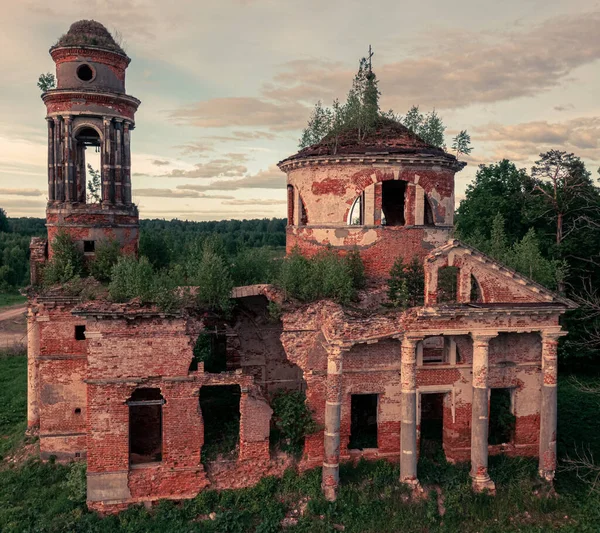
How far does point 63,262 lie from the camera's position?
679 inches

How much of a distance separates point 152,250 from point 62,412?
6.40 metres

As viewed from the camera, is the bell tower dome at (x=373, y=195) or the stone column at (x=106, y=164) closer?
the bell tower dome at (x=373, y=195)

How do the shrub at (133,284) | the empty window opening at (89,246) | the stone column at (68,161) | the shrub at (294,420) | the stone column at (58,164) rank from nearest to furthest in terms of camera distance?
the shrub at (133,284)
the shrub at (294,420)
the stone column at (68,161)
the stone column at (58,164)
the empty window opening at (89,246)

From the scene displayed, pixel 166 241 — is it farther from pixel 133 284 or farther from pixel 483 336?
pixel 483 336

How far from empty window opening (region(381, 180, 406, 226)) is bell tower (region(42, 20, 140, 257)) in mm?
9721

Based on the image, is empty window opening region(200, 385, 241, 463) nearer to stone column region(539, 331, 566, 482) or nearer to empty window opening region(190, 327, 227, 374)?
empty window opening region(190, 327, 227, 374)

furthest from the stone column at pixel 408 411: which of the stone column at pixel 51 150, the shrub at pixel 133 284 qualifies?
the stone column at pixel 51 150

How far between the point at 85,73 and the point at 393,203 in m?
12.2

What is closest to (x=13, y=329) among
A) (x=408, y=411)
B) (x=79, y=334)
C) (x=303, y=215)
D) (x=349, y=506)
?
(x=79, y=334)

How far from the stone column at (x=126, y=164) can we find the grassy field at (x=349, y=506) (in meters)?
8.94

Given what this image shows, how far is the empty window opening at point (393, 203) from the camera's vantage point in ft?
69.5

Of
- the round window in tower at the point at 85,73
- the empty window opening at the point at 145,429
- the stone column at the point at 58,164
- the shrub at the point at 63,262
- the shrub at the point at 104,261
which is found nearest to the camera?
the empty window opening at the point at 145,429

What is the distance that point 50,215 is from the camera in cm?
1802

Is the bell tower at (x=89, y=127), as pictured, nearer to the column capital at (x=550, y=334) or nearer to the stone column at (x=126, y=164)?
the stone column at (x=126, y=164)
